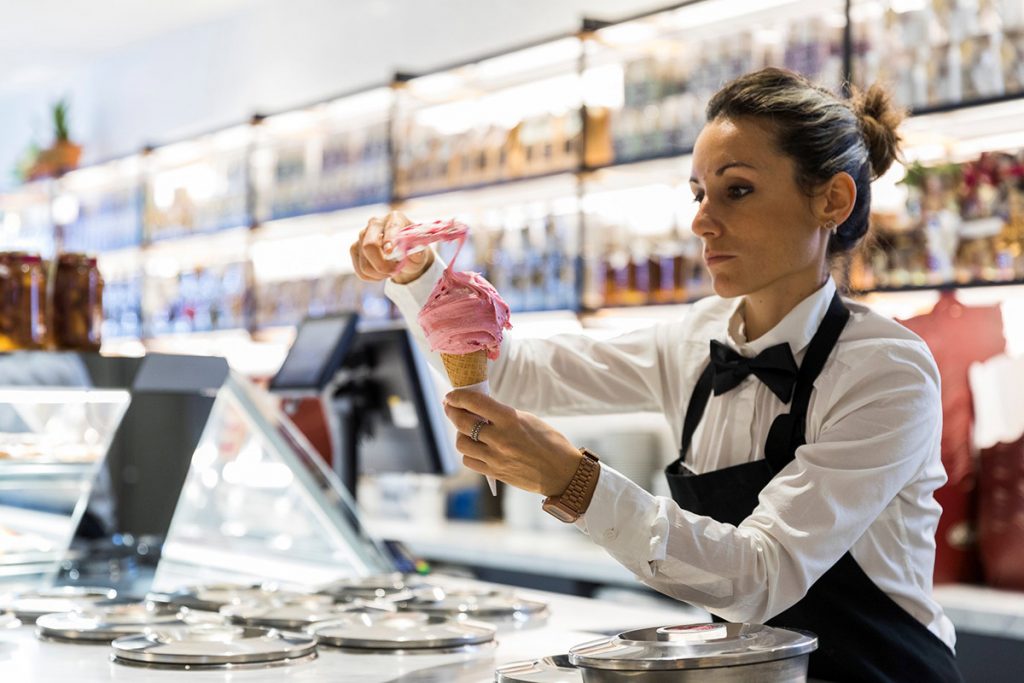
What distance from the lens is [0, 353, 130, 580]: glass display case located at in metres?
1.95

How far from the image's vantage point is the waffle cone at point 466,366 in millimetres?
1440

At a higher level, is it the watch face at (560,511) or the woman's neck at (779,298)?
the woman's neck at (779,298)

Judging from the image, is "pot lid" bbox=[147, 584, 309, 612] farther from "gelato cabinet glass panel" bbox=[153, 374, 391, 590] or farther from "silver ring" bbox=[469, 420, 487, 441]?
"silver ring" bbox=[469, 420, 487, 441]

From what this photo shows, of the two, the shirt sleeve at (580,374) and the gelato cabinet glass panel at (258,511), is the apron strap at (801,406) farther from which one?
the gelato cabinet glass panel at (258,511)

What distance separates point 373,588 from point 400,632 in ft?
1.22

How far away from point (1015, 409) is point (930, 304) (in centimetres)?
64

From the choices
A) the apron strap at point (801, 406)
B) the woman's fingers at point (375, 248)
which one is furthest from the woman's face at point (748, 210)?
the woman's fingers at point (375, 248)

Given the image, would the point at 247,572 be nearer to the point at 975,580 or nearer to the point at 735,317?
the point at 735,317

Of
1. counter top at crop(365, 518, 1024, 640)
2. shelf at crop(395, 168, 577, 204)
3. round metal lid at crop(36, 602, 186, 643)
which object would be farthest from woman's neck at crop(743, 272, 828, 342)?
shelf at crop(395, 168, 577, 204)

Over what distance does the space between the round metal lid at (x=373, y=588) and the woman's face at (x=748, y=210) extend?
0.70 metres

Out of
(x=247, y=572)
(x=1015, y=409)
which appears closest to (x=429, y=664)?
(x=247, y=572)

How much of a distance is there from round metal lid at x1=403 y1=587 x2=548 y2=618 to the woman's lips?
1.94ft

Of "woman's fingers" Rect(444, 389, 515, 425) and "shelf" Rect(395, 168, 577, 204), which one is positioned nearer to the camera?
"woman's fingers" Rect(444, 389, 515, 425)

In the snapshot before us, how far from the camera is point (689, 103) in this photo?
4.55 meters
